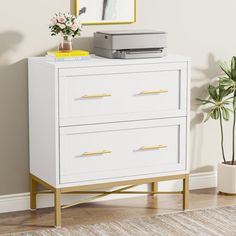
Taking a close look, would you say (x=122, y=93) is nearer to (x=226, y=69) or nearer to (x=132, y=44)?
(x=132, y=44)

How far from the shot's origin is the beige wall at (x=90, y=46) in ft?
12.9

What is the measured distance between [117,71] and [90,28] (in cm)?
46

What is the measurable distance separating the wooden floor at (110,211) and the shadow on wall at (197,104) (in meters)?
0.27

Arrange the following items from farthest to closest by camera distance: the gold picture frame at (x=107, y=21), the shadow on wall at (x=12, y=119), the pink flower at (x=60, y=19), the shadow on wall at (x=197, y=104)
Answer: the shadow on wall at (x=197, y=104) → the gold picture frame at (x=107, y=21) → the shadow on wall at (x=12, y=119) → the pink flower at (x=60, y=19)

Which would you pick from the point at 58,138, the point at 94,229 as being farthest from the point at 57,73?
the point at 94,229

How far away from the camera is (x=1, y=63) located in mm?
3900

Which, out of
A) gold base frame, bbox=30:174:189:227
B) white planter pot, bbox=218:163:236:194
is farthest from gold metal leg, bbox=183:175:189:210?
white planter pot, bbox=218:163:236:194

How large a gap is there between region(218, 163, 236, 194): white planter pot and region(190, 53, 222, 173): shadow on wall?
0.20m

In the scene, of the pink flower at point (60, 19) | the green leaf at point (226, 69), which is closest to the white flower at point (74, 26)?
the pink flower at point (60, 19)

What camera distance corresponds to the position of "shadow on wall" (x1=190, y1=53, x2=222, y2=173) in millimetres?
4477

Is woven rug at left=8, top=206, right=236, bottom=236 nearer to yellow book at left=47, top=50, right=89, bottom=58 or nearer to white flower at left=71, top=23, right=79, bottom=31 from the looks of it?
yellow book at left=47, top=50, right=89, bottom=58

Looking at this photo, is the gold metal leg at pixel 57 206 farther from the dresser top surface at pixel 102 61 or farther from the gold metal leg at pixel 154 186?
the gold metal leg at pixel 154 186

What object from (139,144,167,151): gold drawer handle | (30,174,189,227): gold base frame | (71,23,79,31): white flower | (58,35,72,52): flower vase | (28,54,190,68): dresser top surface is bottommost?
(30,174,189,227): gold base frame

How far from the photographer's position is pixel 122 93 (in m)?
3.82
